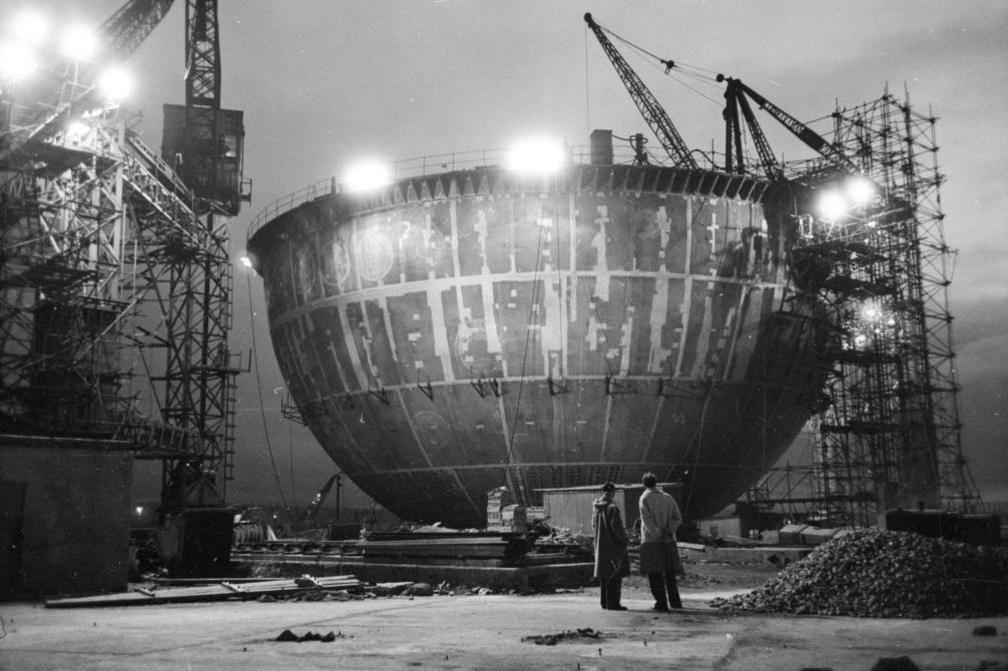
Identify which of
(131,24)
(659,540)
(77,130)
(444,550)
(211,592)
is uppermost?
(131,24)

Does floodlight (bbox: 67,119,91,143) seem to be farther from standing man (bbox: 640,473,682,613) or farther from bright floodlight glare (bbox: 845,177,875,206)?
bright floodlight glare (bbox: 845,177,875,206)

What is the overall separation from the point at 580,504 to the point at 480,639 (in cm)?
1809

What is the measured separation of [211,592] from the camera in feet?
42.7

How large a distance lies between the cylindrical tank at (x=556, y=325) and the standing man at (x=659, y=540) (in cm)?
1651

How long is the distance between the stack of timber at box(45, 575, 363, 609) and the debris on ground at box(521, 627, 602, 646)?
6540mm

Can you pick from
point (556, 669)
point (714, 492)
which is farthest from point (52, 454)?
point (714, 492)

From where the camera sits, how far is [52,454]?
13141mm

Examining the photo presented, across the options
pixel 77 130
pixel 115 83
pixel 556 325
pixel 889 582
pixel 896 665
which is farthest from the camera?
pixel 115 83

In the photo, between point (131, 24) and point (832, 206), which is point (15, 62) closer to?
point (131, 24)

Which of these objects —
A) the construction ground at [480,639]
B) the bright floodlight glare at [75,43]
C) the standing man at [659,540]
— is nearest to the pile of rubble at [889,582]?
the construction ground at [480,639]

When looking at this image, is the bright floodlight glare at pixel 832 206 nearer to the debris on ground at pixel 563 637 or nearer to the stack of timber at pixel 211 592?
the stack of timber at pixel 211 592

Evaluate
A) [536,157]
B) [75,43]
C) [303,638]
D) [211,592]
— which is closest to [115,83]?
[75,43]

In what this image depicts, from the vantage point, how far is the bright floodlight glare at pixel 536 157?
28.3 meters

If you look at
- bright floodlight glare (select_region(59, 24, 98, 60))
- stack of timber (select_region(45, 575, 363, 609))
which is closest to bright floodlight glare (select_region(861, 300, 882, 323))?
stack of timber (select_region(45, 575, 363, 609))
